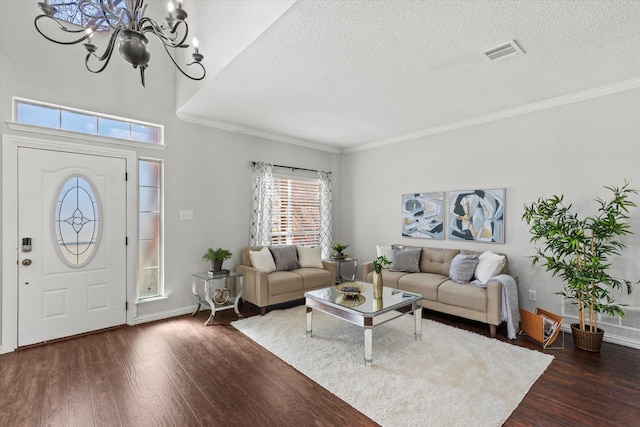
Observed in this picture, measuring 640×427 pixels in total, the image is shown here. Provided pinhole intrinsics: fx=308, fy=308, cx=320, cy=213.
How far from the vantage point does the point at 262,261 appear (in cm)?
451

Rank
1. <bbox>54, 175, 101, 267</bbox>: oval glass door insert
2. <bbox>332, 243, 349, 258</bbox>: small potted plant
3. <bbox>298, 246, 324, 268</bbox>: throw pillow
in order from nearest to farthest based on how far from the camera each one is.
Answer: <bbox>54, 175, 101, 267</bbox>: oval glass door insert < <bbox>298, 246, 324, 268</bbox>: throw pillow < <bbox>332, 243, 349, 258</bbox>: small potted plant

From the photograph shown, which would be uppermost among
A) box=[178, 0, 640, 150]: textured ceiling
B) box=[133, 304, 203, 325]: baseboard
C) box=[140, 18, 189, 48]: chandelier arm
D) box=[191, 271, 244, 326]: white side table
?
box=[178, 0, 640, 150]: textured ceiling

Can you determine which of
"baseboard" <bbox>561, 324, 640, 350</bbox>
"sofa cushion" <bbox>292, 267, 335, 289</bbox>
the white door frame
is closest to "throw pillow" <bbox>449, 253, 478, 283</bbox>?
"baseboard" <bbox>561, 324, 640, 350</bbox>

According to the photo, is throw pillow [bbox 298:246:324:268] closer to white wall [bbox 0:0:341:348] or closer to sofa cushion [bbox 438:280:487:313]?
white wall [bbox 0:0:341:348]

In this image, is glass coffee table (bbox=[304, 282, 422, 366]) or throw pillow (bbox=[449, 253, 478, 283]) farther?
throw pillow (bbox=[449, 253, 478, 283])

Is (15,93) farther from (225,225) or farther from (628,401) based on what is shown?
(628,401)

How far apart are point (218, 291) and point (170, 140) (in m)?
2.18

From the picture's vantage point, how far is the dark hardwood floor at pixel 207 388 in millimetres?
2121

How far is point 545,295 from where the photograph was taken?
379 centimetres

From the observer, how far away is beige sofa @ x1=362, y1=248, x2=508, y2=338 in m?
3.46

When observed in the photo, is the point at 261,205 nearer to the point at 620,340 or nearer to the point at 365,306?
the point at 365,306

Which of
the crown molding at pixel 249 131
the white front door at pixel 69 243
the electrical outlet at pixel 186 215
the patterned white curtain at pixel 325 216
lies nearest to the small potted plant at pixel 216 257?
the electrical outlet at pixel 186 215

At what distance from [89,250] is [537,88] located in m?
5.44

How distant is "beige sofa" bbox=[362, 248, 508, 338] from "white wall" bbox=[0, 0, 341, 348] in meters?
2.42
